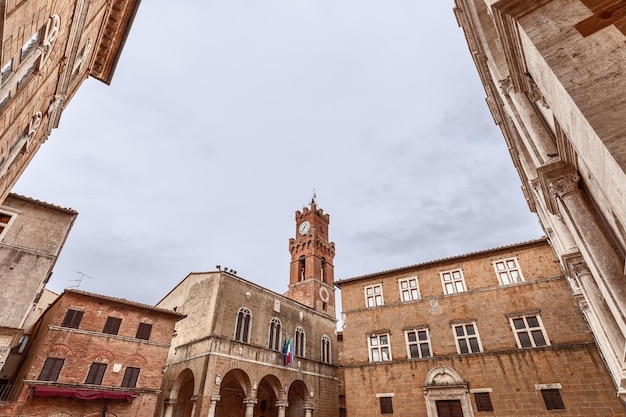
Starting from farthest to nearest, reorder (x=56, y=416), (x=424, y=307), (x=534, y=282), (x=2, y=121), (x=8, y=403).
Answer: (x=424, y=307) → (x=534, y=282) → (x=56, y=416) → (x=8, y=403) → (x=2, y=121)

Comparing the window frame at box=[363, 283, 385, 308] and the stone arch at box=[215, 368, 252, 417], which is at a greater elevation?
the window frame at box=[363, 283, 385, 308]

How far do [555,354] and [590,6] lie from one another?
56.2ft

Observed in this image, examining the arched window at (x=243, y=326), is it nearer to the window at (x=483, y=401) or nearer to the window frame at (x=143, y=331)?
the window frame at (x=143, y=331)

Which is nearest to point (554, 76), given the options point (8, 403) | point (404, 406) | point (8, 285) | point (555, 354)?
point (555, 354)

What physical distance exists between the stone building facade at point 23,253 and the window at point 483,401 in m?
20.9

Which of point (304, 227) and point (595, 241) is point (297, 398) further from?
point (304, 227)

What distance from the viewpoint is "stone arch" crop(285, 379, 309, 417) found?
2266 cm

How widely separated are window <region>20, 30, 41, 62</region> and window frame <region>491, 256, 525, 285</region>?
21163mm

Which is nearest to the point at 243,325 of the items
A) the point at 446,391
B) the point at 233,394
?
the point at 233,394

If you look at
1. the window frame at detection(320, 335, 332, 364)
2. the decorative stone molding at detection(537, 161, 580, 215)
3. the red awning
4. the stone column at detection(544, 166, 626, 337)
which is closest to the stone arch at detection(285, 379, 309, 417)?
the window frame at detection(320, 335, 332, 364)

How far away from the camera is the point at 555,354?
48.0ft

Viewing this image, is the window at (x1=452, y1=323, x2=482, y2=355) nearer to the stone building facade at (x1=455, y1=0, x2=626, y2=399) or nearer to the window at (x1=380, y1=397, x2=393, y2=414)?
the window at (x1=380, y1=397, x2=393, y2=414)

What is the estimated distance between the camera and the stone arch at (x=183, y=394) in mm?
19406

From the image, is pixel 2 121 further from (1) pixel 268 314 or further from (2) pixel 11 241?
(1) pixel 268 314
